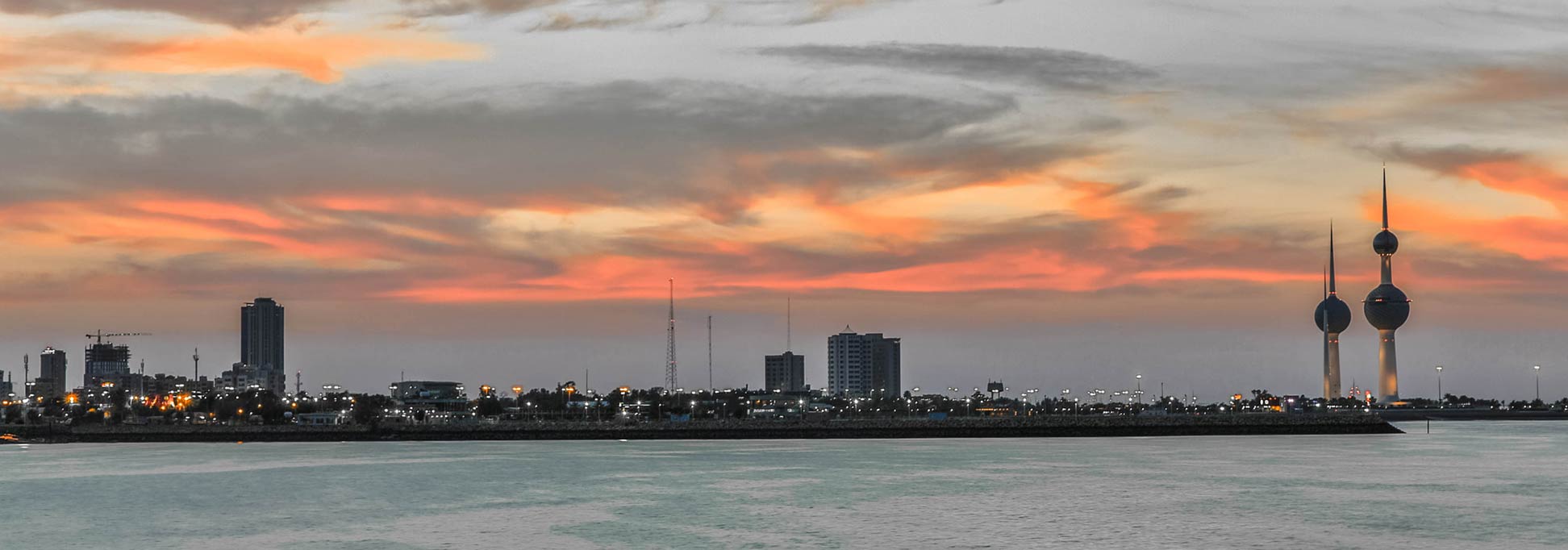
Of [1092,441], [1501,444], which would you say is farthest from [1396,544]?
[1501,444]

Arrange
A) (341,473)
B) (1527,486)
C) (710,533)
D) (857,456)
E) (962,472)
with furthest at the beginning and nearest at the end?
(857,456), (341,473), (962,472), (1527,486), (710,533)

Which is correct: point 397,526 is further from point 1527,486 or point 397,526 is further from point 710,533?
point 1527,486

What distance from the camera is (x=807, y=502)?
8794 cm

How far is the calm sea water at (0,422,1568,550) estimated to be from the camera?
69.1 metres

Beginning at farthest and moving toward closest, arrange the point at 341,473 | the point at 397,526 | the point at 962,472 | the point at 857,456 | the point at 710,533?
the point at 857,456 < the point at 341,473 < the point at 962,472 < the point at 397,526 < the point at 710,533

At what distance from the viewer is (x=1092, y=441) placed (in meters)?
197

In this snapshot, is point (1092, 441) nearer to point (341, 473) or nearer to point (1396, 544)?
point (341, 473)

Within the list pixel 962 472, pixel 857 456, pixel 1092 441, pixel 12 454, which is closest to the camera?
pixel 962 472

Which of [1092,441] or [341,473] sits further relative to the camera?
[1092,441]

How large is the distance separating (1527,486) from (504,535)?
73.3 m

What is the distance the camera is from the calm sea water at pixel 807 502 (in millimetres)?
69125

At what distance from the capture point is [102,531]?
75.7m

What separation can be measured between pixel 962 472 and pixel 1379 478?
3142 cm

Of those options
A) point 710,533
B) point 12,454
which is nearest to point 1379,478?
point 710,533
